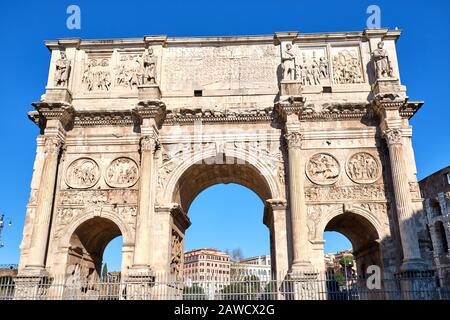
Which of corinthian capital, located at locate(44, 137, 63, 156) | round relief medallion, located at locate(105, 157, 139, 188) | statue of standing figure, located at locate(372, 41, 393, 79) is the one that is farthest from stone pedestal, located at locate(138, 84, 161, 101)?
statue of standing figure, located at locate(372, 41, 393, 79)

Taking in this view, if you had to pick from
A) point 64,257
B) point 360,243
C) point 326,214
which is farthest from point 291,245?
point 64,257

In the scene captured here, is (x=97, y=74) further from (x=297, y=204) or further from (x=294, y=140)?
(x=297, y=204)

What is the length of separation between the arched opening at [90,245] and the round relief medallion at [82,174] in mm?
1210

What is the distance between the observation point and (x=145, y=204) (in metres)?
12.5

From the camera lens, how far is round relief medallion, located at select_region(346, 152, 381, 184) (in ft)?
43.2

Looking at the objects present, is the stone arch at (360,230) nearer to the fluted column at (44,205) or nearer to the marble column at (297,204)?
the marble column at (297,204)

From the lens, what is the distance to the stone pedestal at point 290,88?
44.0ft

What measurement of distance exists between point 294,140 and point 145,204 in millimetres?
4960

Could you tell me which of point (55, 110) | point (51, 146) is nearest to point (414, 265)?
point (51, 146)

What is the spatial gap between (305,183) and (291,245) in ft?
6.90

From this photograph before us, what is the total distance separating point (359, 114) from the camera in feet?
44.6

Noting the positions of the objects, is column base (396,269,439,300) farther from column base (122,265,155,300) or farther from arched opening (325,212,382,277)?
column base (122,265,155,300)

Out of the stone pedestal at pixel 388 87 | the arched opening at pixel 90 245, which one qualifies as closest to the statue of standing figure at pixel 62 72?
the arched opening at pixel 90 245
